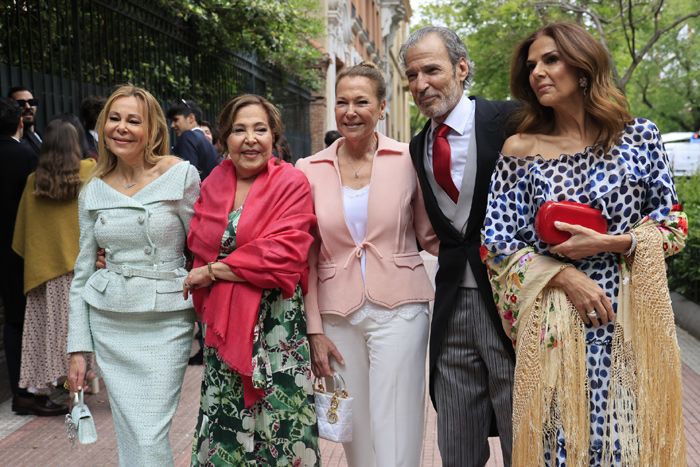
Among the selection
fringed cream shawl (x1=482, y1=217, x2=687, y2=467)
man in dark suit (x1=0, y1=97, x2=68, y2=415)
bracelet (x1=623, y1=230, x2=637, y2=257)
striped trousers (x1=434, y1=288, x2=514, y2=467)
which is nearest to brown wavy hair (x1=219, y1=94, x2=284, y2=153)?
striped trousers (x1=434, y1=288, x2=514, y2=467)

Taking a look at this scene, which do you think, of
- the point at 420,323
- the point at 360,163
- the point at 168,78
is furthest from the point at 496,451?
the point at 168,78

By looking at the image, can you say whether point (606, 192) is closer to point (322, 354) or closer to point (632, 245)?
point (632, 245)

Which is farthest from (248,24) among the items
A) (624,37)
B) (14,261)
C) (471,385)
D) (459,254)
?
(624,37)

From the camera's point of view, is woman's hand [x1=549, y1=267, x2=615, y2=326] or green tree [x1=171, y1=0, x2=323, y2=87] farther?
green tree [x1=171, y1=0, x2=323, y2=87]

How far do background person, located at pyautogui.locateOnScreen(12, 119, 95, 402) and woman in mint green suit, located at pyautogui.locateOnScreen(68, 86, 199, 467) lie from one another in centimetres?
240

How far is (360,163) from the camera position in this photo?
407 cm

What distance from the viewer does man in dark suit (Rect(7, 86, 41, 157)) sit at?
681 cm

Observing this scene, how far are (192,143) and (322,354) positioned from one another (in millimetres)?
4889

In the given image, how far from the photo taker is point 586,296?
3248mm

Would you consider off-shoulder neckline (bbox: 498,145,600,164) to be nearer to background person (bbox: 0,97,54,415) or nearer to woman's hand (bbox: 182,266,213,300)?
woman's hand (bbox: 182,266,213,300)

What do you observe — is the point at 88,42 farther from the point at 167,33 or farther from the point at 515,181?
the point at 515,181

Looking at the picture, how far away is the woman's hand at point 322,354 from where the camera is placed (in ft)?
12.9

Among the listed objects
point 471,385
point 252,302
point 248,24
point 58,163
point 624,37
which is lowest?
point 471,385

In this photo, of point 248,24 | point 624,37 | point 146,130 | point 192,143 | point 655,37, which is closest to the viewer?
point 146,130
